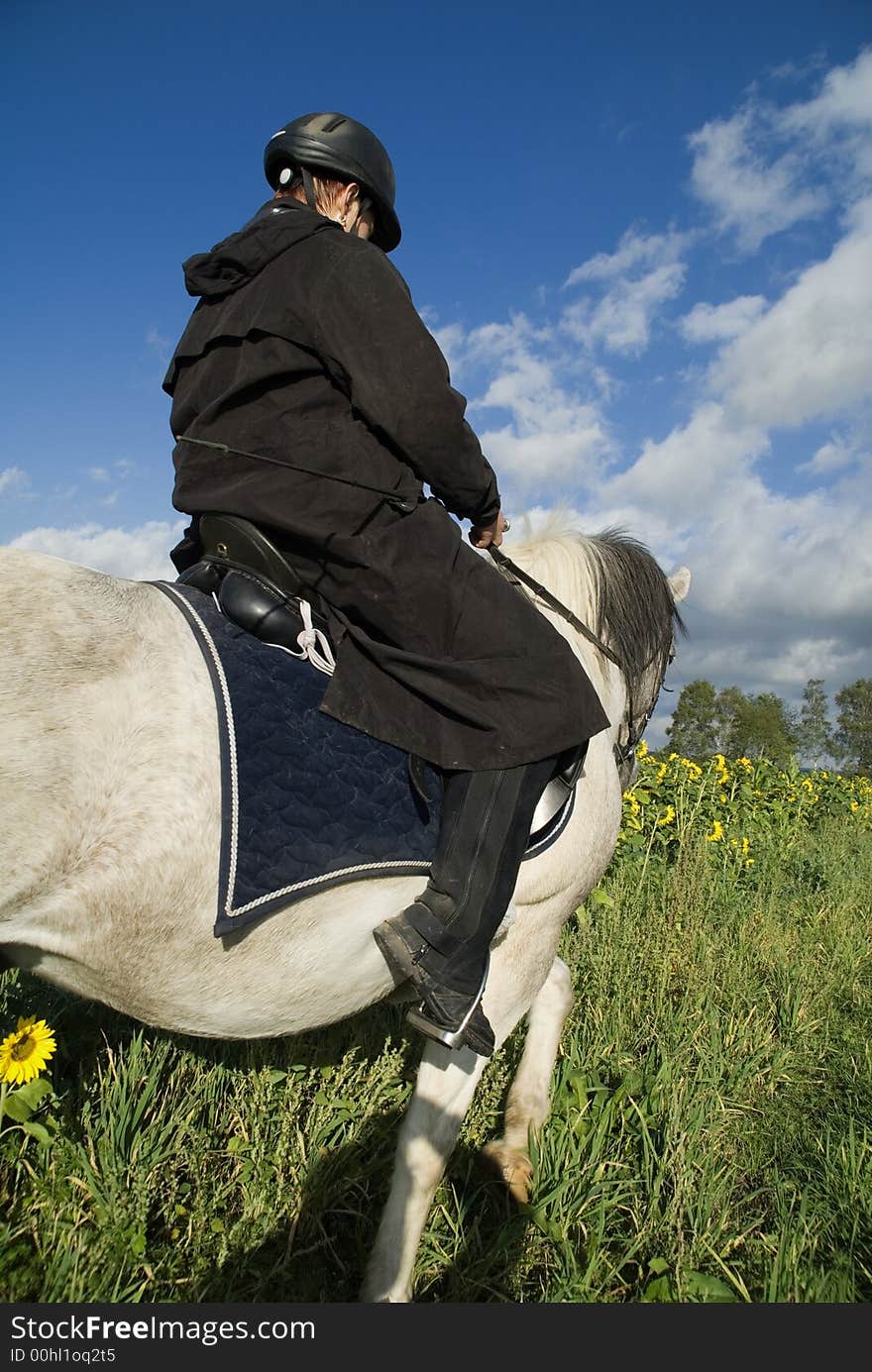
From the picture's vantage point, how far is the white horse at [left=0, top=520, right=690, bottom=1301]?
67.4 inches

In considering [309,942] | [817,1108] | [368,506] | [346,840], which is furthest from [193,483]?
[817,1108]

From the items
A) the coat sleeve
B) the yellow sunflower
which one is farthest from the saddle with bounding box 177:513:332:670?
the yellow sunflower

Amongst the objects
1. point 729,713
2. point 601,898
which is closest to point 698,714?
point 729,713

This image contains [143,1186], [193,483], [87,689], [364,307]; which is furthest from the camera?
[143,1186]

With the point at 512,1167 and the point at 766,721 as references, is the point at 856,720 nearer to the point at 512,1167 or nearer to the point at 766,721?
the point at 766,721

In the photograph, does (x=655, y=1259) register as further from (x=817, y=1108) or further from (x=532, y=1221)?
(x=817, y=1108)

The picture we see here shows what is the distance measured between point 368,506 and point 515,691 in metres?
0.66

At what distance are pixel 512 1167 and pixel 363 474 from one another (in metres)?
2.58

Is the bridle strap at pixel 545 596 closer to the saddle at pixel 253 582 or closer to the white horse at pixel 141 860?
the saddle at pixel 253 582

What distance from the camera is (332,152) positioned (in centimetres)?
232

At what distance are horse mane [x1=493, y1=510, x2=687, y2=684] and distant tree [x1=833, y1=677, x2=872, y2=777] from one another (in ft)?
212

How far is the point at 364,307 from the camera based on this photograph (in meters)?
2.01

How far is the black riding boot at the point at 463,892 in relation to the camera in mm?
2217

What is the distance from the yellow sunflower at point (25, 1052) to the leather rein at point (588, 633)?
6.90 feet
